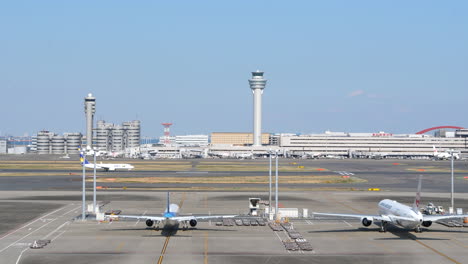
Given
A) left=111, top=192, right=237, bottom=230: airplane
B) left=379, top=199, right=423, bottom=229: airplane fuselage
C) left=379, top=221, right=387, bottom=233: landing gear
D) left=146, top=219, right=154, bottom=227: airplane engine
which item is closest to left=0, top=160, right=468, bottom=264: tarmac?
left=379, top=221, right=387, bottom=233: landing gear

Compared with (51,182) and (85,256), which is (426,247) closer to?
(85,256)

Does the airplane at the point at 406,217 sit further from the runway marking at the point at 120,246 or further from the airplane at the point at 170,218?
the runway marking at the point at 120,246

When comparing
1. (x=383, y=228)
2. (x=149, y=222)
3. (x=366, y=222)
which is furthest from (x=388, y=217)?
(x=149, y=222)

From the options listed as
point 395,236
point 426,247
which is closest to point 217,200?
point 395,236

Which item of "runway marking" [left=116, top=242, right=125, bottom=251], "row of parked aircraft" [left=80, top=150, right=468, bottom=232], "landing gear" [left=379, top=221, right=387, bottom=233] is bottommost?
"runway marking" [left=116, top=242, right=125, bottom=251]

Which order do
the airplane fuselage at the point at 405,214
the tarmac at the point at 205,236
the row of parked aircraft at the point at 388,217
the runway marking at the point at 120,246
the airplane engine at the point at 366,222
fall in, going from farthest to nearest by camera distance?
the airplane engine at the point at 366,222 < the row of parked aircraft at the point at 388,217 < the airplane fuselage at the point at 405,214 < the runway marking at the point at 120,246 < the tarmac at the point at 205,236

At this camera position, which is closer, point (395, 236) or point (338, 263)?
point (338, 263)

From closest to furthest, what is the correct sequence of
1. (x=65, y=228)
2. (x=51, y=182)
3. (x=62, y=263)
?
(x=62, y=263), (x=65, y=228), (x=51, y=182)

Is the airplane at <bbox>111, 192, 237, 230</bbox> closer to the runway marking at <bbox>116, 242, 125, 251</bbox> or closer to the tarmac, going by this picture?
the tarmac

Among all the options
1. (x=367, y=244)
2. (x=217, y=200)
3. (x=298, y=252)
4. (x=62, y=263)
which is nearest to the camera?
(x=62, y=263)

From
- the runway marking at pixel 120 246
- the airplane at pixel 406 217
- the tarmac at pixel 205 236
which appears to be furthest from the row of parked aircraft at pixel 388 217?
the runway marking at pixel 120 246

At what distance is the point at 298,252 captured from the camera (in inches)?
2067

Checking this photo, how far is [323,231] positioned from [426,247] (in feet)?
41.5

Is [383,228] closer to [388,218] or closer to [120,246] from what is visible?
[388,218]
